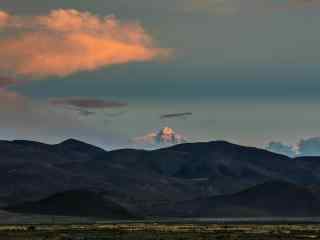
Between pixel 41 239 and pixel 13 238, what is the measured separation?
7952 millimetres

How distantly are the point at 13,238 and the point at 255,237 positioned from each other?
145 ft

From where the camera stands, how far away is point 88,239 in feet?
468

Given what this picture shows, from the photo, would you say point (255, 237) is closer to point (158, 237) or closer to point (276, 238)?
point (276, 238)

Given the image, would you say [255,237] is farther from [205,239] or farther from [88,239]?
[88,239]

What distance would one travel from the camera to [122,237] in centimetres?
15050

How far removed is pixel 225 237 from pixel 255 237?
5.49m

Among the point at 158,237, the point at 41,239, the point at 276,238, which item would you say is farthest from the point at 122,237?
the point at 276,238

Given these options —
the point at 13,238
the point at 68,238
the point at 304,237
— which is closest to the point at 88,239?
the point at 68,238

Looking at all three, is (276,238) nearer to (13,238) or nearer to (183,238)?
(183,238)

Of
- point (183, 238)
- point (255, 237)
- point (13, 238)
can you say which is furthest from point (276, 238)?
point (13, 238)

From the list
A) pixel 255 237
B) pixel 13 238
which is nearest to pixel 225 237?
pixel 255 237

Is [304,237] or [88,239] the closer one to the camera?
[88,239]

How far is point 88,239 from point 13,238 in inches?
593

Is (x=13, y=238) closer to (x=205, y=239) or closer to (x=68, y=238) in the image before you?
(x=68, y=238)
